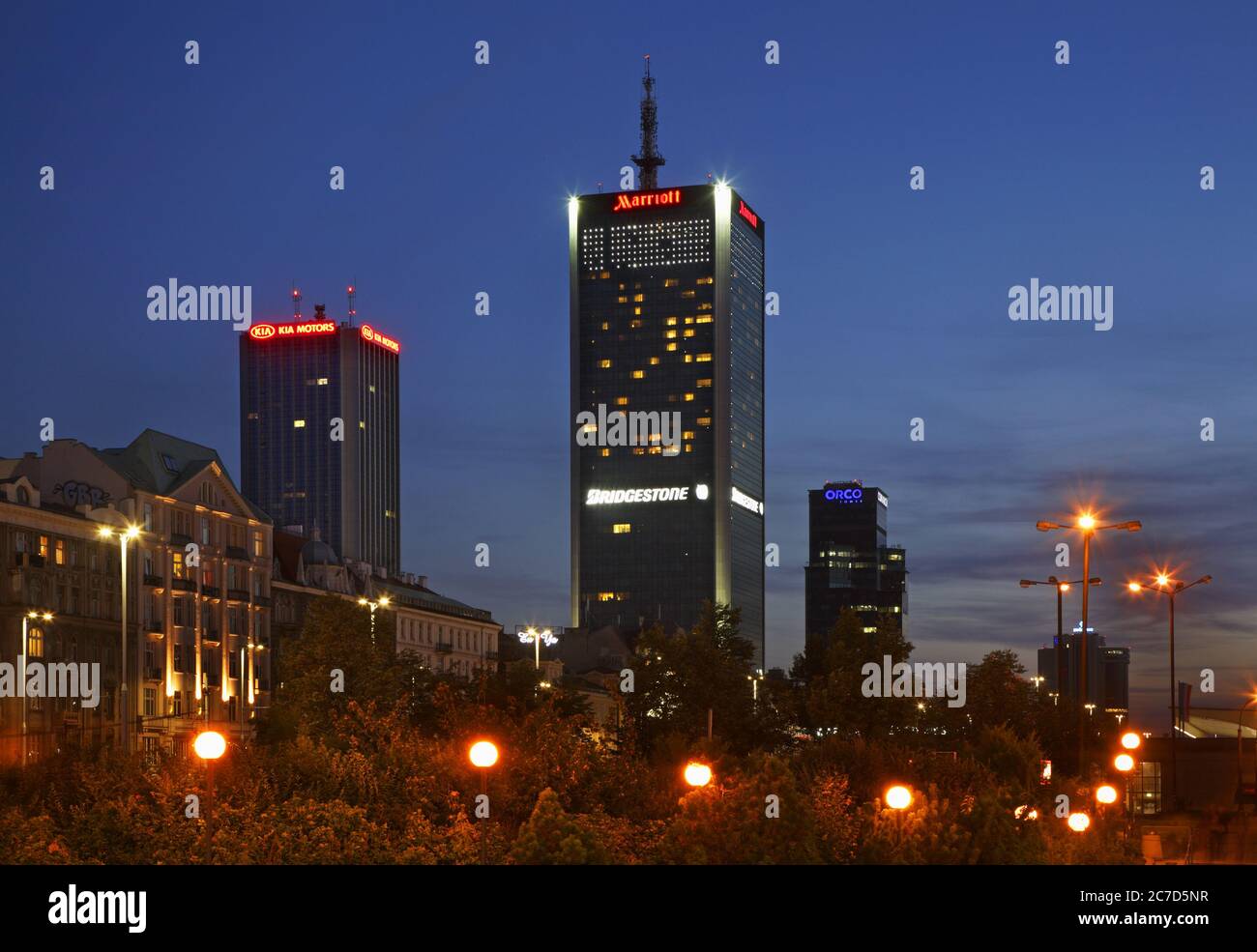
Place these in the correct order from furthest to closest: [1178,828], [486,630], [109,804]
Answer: [486,630] → [1178,828] → [109,804]

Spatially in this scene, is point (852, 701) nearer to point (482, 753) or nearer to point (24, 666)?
point (24, 666)

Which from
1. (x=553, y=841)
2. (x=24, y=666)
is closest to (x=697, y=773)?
(x=553, y=841)

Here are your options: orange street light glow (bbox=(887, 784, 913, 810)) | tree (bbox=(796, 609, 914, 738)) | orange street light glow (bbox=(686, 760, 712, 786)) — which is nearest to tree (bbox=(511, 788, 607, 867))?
orange street light glow (bbox=(686, 760, 712, 786))

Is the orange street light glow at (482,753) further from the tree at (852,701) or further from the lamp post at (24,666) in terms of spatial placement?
the tree at (852,701)

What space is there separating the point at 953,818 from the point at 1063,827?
9.65 m

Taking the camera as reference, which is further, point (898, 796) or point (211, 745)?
point (898, 796)

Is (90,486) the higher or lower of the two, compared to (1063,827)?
higher

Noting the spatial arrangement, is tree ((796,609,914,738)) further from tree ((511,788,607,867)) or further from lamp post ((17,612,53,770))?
tree ((511,788,607,867))

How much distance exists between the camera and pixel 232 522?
12888 cm

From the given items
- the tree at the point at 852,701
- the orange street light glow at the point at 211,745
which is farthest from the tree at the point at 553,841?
the tree at the point at 852,701

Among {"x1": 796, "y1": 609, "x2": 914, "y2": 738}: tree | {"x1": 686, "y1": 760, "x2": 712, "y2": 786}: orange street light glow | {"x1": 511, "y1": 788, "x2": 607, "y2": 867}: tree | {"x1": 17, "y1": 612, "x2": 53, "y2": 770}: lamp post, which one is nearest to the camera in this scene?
{"x1": 511, "y1": 788, "x2": 607, "y2": 867}: tree
